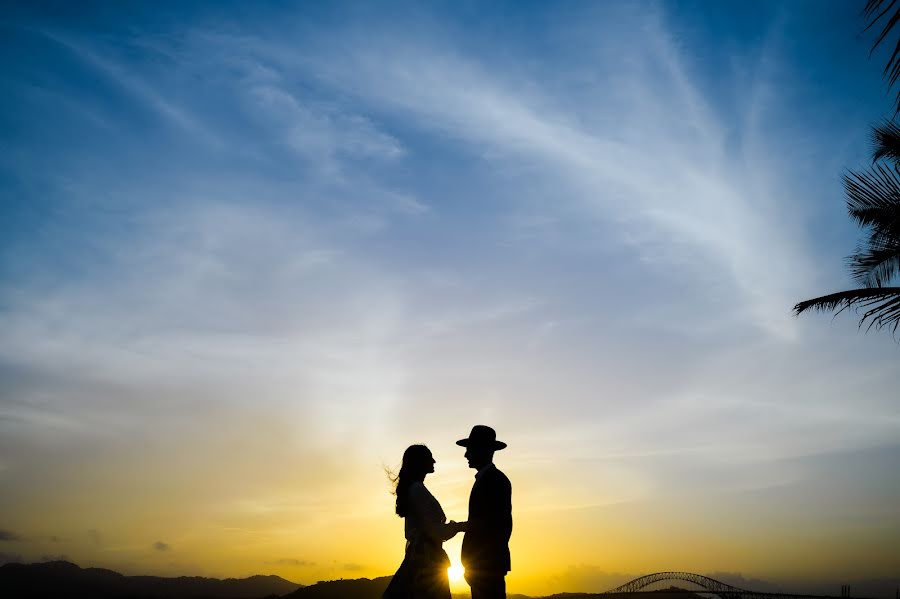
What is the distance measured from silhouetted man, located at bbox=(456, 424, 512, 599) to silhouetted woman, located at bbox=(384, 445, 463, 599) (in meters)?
0.25

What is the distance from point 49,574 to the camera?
506ft

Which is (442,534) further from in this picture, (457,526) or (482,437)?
(482,437)

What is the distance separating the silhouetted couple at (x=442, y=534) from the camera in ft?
24.5

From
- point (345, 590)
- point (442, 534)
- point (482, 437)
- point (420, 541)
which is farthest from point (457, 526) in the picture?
point (345, 590)

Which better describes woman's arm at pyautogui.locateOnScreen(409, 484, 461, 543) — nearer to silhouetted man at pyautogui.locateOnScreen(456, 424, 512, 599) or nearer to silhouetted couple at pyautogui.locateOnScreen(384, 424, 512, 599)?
silhouetted couple at pyautogui.locateOnScreen(384, 424, 512, 599)

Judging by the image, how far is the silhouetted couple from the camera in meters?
7.47

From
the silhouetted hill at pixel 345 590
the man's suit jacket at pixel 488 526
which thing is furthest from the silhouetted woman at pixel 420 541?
the silhouetted hill at pixel 345 590

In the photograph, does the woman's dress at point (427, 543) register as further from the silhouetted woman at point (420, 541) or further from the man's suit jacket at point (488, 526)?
the man's suit jacket at point (488, 526)

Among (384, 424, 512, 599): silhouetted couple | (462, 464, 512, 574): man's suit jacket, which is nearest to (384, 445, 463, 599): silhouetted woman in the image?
(384, 424, 512, 599): silhouetted couple

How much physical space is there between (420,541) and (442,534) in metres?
0.28

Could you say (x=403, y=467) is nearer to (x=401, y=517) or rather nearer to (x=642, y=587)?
(x=401, y=517)

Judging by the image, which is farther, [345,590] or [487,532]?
[345,590]

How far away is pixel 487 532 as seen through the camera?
764 centimetres

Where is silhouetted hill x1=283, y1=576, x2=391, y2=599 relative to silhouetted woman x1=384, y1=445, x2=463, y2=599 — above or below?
below
